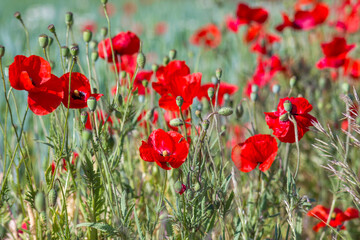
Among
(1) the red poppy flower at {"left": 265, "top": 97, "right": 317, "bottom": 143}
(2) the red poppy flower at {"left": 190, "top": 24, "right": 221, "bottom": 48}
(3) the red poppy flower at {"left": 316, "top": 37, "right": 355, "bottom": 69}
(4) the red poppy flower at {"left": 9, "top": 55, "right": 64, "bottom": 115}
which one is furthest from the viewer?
(2) the red poppy flower at {"left": 190, "top": 24, "right": 221, "bottom": 48}

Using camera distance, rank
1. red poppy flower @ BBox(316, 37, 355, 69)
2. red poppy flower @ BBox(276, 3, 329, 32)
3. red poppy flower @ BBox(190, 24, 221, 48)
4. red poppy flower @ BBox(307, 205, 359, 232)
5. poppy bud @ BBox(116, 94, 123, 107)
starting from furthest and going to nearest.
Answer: red poppy flower @ BBox(190, 24, 221, 48)
red poppy flower @ BBox(276, 3, 329, 32)
red poppy flower @ BBox(316, 37, 355, 69)
red poppy flower @ BBox(307, 205, 359, 232)
poppy bud @ BBox(116, 94, 123, 107)

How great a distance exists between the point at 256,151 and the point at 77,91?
0.46 m

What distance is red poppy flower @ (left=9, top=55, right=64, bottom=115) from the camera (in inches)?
37.3

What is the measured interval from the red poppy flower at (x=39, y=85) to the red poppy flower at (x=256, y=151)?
448 millimetres

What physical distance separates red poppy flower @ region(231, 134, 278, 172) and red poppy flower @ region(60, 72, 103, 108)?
1.21 feet

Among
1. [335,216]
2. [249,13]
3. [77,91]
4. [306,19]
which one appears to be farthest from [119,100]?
[306,19]

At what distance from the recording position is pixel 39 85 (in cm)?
98

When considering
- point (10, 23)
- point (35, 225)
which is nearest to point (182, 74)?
point (35, 225)

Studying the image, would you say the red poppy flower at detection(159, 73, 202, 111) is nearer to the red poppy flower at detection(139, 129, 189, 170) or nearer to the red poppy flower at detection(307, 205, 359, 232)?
the red poppy flower at detection(139, 129, 189, 170)

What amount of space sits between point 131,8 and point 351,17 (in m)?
2.89

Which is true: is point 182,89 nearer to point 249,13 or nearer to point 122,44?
point 122,44

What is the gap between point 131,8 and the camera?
15.3ft

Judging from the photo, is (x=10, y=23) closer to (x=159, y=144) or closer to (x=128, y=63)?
(x=128, y=63)

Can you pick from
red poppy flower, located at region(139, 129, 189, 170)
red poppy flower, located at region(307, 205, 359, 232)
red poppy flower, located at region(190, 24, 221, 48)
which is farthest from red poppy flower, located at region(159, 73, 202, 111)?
red poppy flower, located at region(190, 24, 221, 48)
